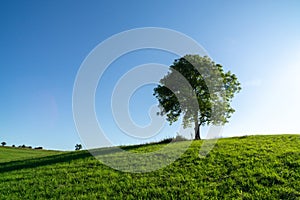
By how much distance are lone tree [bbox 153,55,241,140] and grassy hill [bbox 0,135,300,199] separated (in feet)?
50.0

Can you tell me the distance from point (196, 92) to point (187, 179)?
21.4 meters

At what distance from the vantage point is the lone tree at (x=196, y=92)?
109 feet

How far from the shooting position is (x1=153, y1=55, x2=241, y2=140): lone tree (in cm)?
3322

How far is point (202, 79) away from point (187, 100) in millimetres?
3318

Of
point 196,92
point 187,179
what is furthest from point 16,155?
point 187,179

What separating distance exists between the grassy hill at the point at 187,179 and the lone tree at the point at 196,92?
599 inches

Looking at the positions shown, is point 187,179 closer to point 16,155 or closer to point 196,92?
point 196,92

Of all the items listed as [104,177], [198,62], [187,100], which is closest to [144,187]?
[104,177]

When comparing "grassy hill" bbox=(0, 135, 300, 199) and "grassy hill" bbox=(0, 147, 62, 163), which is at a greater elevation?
"grassy hill" bbox=(0, 147, 62, 163)

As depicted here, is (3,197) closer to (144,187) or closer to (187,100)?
(144,187)

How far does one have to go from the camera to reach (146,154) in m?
19.7

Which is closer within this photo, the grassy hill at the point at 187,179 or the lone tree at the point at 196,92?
the grassy hill at the point at 187,179

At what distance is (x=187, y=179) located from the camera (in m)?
12.9

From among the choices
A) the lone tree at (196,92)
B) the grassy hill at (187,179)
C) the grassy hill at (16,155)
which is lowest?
the grassy hill at (187,179)
